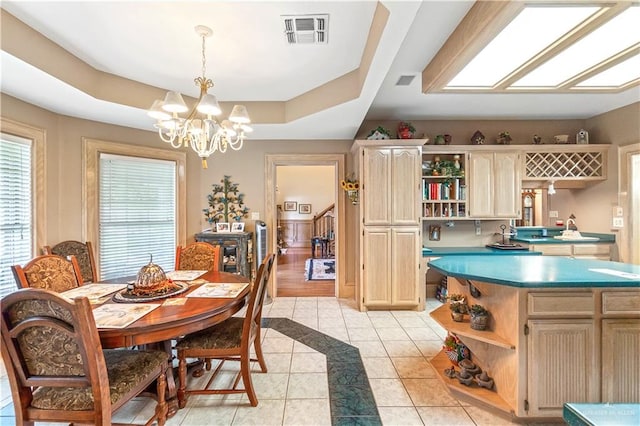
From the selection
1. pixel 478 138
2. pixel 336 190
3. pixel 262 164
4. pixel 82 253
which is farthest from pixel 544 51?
pixel 82 253

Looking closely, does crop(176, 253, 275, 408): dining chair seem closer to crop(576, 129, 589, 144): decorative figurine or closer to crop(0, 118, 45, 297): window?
crop(0, 118, 45, 297): window

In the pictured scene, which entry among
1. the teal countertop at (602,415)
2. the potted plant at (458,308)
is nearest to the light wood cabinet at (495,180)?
the potted plant at (458,308)

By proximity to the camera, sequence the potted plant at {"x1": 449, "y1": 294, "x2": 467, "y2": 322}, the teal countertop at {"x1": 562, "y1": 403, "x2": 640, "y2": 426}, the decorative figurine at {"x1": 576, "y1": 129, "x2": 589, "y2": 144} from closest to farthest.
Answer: the teal countertop at {"x1": 562, "y1": 403, "x2": 640, "y2": 426} → the potted plant at {"x1": 449, "y1": 294, "x2": 467, "y2": 322} → the decorative figurine at {"x1": 576, "y1": 129, "x2": 589, "y2": 144}

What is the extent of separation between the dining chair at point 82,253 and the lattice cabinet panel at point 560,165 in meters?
5.49

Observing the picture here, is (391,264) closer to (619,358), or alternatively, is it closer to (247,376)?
(619,358)

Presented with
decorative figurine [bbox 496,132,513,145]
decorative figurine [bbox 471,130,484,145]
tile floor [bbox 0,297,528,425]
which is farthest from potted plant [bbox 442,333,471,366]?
decorative figurine [bbox 496,132,513,145]

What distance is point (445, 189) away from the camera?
3785 mm

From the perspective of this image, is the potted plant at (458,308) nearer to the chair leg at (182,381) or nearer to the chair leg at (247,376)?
the chair leg at (247,376)

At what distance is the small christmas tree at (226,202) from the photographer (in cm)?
416

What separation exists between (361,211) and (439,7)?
2.27 meters

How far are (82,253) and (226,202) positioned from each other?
1763 mm

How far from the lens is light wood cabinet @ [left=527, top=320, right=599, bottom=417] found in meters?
1.67

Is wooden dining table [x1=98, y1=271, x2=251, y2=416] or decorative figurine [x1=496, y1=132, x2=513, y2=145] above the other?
decorative figurine [x1=496, y1=132, x2=513, y2=145]

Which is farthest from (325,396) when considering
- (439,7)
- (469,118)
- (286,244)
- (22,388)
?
(286,244)
